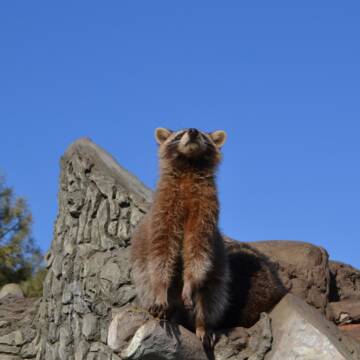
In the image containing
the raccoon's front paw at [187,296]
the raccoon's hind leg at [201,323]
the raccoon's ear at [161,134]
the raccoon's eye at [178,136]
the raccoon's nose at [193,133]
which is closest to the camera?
the raccoon's front paw at [187,296]

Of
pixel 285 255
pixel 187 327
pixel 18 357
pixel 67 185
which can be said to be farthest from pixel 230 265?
pixel 18 357

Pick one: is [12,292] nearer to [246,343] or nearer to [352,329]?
[352,329]

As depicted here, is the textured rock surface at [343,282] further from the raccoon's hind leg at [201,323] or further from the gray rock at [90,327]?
the raccoon's hind leg at [201,323]

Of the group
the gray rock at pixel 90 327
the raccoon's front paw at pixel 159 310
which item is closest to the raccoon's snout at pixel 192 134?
the raccoon's front paw at pixel 159 310

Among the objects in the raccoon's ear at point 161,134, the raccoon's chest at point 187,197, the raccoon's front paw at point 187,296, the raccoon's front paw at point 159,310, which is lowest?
the raccoon's front paw at point 159,310

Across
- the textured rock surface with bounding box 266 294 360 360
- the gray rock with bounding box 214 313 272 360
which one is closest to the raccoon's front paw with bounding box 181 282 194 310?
the gray rock with bounding box 214 313 272 360

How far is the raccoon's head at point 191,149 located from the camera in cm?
738

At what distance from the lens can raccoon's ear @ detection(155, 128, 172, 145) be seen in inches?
314

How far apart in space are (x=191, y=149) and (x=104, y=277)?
3116mm

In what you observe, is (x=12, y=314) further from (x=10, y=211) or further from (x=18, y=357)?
(x=10, y=211)

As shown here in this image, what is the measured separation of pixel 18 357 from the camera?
38.2 feet

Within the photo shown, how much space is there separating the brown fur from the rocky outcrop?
25.2 inches

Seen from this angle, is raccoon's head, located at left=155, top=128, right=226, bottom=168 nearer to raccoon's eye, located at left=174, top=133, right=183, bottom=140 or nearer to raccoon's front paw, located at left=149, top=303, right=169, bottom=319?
raccoon's eye, located at left=174, top=133, right=183, bottom=140

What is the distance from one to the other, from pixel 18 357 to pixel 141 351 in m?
5.35
